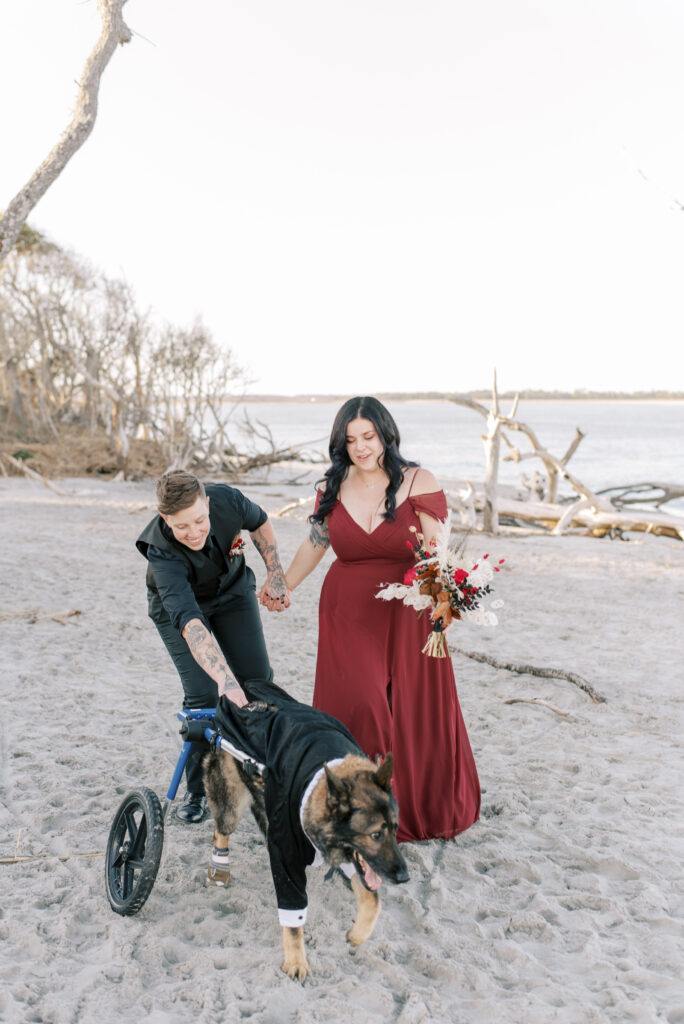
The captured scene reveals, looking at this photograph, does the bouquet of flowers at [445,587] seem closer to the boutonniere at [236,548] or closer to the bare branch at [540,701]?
the boutonniere at [236,548]

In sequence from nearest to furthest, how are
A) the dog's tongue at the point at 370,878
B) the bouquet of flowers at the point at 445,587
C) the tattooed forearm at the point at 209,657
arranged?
1. the dog's tongue at the point at 370,878
2. the tattooed forearm at the point at 209,657
3. the bouquet of flowers at the point at 445,587

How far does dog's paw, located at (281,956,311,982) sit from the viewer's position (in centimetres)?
287

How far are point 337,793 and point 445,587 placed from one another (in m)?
1.38

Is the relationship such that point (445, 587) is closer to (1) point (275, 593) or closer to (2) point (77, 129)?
(1) point (275, 593)

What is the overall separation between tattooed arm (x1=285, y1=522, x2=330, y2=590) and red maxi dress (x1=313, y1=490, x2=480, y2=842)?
165 millimetres

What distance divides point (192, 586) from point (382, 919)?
1747 mm

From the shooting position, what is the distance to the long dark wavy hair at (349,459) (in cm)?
385

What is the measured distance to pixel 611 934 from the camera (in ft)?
10.6

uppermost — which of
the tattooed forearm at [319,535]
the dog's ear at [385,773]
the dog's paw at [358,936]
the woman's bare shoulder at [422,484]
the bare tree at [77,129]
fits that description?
the bare tree at [77,129]

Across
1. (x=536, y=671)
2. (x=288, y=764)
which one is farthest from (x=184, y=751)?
(x=536, y=671)

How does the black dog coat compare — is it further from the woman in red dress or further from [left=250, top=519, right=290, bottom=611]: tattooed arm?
[left=250, top=519, right=290, bottom=611]: tattooed arm

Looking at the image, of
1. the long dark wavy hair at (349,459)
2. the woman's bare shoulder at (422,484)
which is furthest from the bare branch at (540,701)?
the long dark wavy hair at (349,459)

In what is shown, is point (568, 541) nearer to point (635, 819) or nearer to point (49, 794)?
point (635, 819)

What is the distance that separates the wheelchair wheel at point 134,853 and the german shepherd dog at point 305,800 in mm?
337
